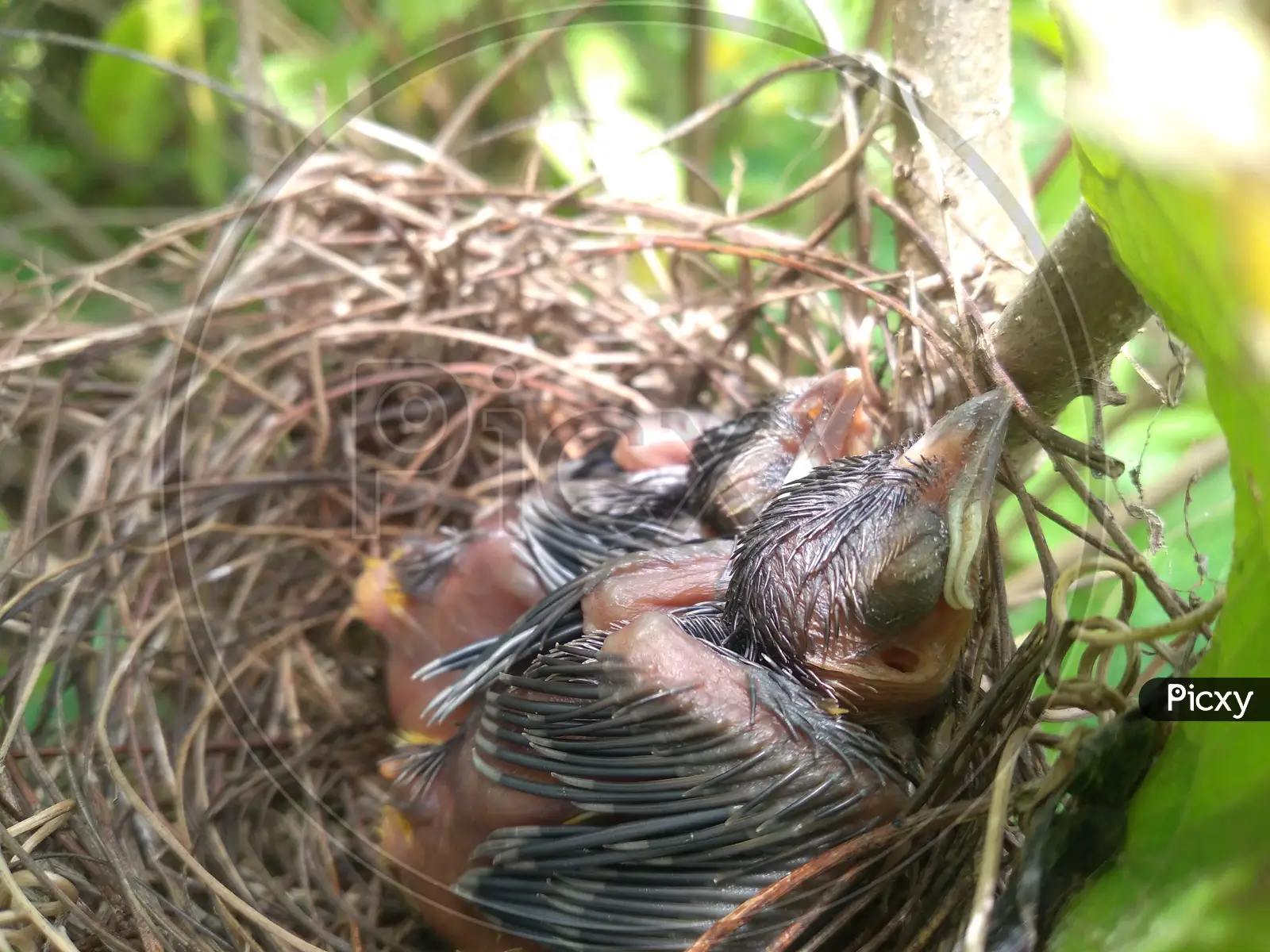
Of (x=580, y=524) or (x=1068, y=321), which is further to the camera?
(x=580, y=524)

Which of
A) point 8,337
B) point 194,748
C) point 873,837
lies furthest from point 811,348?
point 8,337

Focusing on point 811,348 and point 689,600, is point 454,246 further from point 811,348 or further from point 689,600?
point 689,600

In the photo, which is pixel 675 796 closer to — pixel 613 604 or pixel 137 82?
pixel 613 604

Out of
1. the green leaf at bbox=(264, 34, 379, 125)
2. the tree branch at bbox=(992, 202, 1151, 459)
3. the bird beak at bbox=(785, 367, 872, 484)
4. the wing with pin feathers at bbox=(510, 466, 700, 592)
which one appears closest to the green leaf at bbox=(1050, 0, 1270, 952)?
the tree branch at bbox=(992, 202, 1151, 459)

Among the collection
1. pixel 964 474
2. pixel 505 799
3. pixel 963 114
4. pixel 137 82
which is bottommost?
pixel 505 799

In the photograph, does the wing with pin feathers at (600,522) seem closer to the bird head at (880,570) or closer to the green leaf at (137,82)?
the bird head at (880,570)

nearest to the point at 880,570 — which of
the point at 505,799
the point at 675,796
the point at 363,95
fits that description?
the point at 675,796
